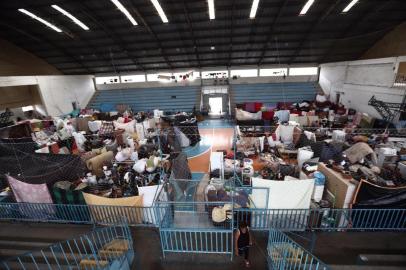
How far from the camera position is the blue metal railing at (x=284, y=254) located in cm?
377

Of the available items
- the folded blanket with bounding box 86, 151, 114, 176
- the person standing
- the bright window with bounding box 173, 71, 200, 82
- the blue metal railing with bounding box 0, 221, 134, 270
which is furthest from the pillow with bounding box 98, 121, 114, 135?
the person standing

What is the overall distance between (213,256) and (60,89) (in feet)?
66.1

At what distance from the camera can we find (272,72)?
20203mm

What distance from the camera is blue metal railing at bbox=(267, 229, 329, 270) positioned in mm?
3772

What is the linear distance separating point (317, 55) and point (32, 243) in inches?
823

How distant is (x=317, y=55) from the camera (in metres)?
17.3

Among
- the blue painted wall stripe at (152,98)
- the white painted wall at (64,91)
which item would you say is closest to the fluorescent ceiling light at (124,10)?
the blue painted wall stripe at (152,98)

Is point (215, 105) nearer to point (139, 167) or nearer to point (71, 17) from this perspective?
point (71, 17)

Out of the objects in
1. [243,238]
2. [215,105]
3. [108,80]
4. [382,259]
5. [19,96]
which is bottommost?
[382,259]

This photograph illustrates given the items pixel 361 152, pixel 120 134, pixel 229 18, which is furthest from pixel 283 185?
pixel 229 18

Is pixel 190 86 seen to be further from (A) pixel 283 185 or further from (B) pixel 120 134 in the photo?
(A) pixel 283 185

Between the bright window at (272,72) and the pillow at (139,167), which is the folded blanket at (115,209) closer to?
the pillow at (139,167)

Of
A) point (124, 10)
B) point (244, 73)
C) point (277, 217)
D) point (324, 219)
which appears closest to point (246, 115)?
point (244, 73)

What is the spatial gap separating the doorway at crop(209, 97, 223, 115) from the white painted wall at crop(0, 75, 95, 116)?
13059 mm
